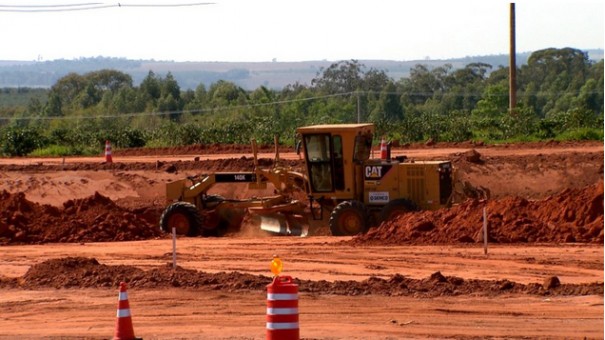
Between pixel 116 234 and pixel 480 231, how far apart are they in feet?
27.2

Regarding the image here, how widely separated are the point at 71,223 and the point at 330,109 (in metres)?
32.7

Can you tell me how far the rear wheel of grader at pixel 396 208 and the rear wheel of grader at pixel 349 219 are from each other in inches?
16.1

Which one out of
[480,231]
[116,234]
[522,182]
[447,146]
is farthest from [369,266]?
[447,146]

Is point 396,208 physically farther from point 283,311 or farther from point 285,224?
point 283,311

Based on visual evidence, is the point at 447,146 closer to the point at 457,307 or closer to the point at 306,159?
the point at 306,159

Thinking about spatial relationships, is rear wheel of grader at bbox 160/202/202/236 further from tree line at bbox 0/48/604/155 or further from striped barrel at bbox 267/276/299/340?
tree line at bbox 0/48/604/155

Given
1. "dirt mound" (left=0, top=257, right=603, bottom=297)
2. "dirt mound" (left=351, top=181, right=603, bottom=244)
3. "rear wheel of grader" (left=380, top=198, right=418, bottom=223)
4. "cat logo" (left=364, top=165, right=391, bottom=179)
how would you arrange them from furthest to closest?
1. "cat logo" (left=364, top=165, right=391, bottom=179)
2. "rear wheel of grader" (left=380, top=198, right=418, bottom=223)
3. "dirt mound" (left=351, top=181, right=603, bottom=244)
4. "dirt mound" (left=0, top=257, right=603, bottom=297)

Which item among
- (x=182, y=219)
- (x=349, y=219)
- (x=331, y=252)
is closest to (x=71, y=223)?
(x=182, y=219)

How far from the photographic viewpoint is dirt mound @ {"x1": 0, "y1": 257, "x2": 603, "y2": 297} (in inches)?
644

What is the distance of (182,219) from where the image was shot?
83.6 ft

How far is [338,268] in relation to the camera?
63.8ft

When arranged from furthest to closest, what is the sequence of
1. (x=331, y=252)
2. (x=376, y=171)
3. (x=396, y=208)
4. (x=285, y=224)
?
1. (x=285, y=224)
2. (x=376, y=171)
3. (x=396, y=208)
4. (x=331, y=252)

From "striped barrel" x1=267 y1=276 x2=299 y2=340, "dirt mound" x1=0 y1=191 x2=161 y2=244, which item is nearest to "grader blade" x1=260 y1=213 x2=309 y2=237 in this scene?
"dirt mound" x1=0 y1=191 x2=161 y2=244

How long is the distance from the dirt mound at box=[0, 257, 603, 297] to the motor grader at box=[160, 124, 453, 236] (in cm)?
569
